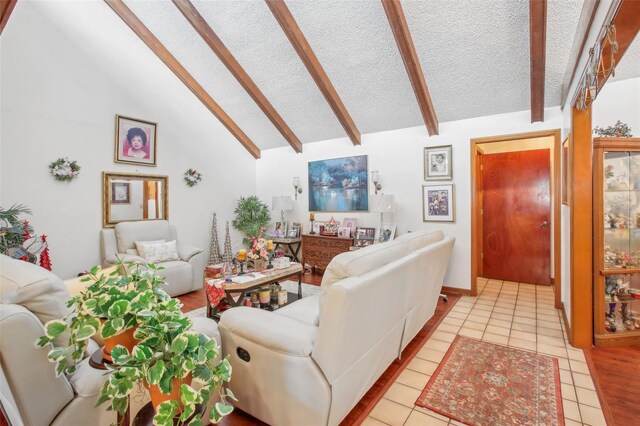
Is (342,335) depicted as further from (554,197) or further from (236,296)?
(554,197)

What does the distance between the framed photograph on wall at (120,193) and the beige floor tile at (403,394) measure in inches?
166

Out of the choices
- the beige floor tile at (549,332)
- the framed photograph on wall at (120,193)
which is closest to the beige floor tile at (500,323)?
the beige floor tile at (549,332)

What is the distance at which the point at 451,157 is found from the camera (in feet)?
13.9

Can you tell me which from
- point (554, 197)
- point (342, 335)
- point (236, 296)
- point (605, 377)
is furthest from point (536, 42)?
point (236, 296)

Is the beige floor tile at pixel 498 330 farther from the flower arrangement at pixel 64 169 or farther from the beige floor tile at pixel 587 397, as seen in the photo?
the flower arrangement at pixel 64 169

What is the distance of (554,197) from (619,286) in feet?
4.64

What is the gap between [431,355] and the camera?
250 centimetres

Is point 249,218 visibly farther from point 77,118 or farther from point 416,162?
point 416,162

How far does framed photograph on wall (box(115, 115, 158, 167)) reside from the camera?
425 centimetres

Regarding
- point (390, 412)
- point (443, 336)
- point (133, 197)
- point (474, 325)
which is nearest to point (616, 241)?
point (474, 325)

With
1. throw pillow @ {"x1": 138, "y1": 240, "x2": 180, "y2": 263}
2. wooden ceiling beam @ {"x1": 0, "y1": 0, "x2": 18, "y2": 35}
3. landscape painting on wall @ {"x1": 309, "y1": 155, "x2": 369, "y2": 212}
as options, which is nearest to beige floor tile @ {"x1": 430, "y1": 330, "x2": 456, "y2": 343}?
landscape painting on wall @ {"x1": 309, "y1": 155, "x2": 369, "y2": 212}

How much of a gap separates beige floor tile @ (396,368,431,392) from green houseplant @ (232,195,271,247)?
4013 mm

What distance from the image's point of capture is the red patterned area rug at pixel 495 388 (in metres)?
1.80

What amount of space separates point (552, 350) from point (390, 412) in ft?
5.59
